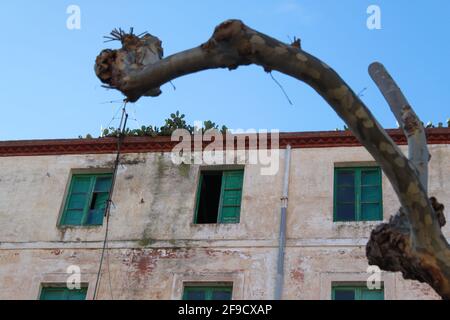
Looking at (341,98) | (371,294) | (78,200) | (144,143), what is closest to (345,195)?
(371,294)

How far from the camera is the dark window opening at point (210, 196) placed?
1997 cm

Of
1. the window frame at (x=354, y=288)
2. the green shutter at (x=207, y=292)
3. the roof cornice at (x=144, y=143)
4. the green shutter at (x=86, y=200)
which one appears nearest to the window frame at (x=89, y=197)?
the green shutter at (x=86, y=200)

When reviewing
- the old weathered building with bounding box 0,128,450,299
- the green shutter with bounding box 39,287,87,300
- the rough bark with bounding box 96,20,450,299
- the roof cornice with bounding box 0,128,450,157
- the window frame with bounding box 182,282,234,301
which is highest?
the roof cornice with bounding box 0,128,450,157

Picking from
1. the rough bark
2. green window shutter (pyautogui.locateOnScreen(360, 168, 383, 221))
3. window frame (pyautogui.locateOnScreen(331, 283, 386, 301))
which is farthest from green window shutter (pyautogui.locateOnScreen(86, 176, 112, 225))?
the rough bark

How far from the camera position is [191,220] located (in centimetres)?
1894

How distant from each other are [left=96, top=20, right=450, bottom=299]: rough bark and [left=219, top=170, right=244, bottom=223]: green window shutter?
1004 centimetres

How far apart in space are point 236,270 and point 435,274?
9356 mm

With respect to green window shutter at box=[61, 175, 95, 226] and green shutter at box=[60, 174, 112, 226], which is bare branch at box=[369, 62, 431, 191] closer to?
green shutter at box=[60, 174, 112, 226]

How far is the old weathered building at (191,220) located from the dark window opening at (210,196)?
29 mm

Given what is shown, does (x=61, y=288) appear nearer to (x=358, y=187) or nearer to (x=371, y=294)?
(x=371, y=294)

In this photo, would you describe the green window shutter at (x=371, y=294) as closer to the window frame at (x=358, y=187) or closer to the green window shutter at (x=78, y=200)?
the window frame at (x=358, y=187)

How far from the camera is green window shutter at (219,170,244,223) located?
1897 centimetres

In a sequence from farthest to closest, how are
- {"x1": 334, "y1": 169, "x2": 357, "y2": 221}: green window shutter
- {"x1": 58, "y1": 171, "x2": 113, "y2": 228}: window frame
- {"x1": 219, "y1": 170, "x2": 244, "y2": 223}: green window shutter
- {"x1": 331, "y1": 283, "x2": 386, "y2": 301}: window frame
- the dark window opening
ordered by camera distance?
the dark window opening, {"x1": 58, "y1": 171, "x2": 113, "y2": 228}: window frame, {"x1": 219, "y1": 170, "x2": 244, "y2": 223}: green window shutter, {"x1": 334, "y1": 169, "x2": 357, "y2": 221}: green window shutter, {"x1": 331, "y1": 283, "x2": 386, "y2": 301}: window frame

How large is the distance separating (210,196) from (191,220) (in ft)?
4.88
